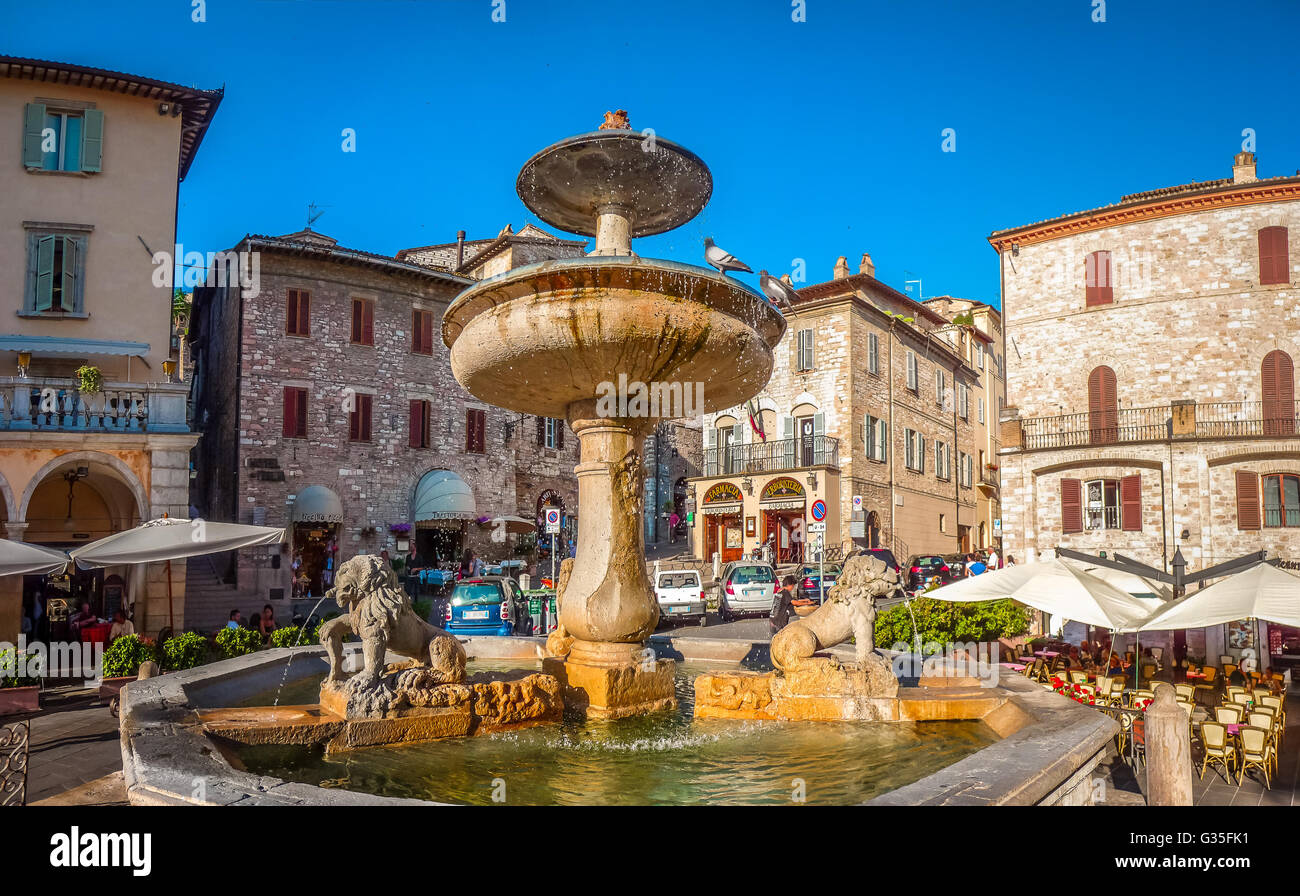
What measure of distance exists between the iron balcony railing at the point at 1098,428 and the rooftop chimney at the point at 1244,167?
29.6 ft

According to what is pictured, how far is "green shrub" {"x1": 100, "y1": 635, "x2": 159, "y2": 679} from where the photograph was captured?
33.7 ft

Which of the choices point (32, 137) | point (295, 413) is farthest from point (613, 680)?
point (295, 413)

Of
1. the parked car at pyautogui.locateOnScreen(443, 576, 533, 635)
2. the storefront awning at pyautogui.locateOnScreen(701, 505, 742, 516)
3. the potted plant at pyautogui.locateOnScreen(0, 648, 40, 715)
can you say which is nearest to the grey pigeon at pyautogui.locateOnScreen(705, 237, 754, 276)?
the potted plant at pyautogui.locateOnScreen(0, 648, 40, 715)

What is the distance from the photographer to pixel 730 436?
3775cm

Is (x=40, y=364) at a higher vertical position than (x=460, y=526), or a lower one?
higher

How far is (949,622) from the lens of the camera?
1260 cm

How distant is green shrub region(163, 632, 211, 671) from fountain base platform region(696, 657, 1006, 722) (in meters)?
6.98

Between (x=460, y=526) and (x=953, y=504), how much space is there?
25593 mm

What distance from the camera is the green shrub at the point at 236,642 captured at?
10.9 meters

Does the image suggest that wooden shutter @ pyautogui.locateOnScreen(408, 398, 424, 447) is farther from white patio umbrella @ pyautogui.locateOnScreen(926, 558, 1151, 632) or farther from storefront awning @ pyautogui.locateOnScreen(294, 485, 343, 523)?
white patio umbrella @ pyautogui.locateOnScreen(926, 558, 1151, 632)

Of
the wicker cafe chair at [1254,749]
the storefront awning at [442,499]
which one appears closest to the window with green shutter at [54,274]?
the storefront awning at [442,499]

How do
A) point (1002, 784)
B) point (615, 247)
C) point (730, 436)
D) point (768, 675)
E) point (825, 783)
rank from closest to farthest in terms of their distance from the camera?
point (1002, 784), point (825, 783), point (768, 675), point (615, 247), point (730, 436)
